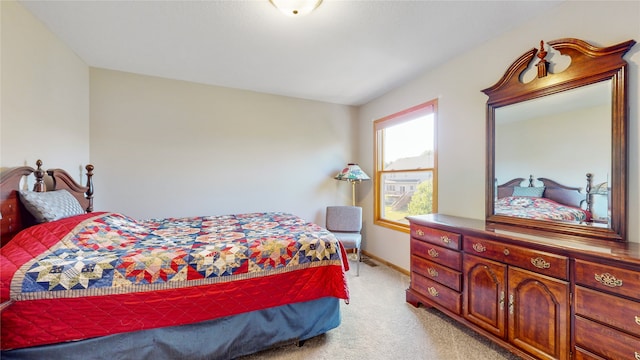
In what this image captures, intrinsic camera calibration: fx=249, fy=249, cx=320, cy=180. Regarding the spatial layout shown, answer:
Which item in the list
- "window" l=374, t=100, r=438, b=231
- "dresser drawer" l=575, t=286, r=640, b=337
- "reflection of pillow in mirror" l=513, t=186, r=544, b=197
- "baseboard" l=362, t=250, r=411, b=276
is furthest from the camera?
"baseboard" l=362, t=250, r=411, b=276

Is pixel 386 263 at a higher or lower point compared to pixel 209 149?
lower

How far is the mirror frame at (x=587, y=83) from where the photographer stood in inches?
60.1

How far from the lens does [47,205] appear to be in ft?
5.77

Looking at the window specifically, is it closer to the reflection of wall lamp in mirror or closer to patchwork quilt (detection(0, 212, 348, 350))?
the reflection of wall lamp in mirror

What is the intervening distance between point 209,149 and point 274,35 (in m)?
1.81

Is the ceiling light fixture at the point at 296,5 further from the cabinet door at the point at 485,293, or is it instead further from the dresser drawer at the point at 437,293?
the dresser drawer at the point at 437,293

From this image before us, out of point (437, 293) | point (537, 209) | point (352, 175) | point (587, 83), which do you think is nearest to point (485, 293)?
point (437, 293)

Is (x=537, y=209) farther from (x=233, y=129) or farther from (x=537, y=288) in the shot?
(x=233, y=129)

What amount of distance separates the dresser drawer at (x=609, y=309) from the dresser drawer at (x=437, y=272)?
0.73m

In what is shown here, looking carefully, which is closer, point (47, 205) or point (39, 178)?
point (47, 205)

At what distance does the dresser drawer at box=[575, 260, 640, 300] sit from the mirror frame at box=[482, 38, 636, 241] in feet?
1.38

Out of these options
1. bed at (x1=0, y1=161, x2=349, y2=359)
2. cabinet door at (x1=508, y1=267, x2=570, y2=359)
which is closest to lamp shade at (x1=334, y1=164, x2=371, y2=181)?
bed at (x1=0, y1=161, x2=349, y2=359)

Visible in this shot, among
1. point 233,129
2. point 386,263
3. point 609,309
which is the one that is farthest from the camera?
point 386,263

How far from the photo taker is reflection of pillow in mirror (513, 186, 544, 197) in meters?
1.96
